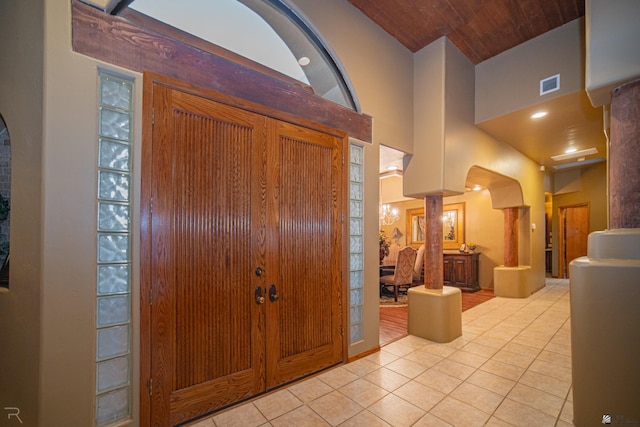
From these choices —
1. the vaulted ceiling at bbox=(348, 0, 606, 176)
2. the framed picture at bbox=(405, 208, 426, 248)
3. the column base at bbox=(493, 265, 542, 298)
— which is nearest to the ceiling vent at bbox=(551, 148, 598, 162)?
the vaulted ceiling at bbox=(348, 0, 606, 176)

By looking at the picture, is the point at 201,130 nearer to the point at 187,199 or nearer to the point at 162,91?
the point at 162,91

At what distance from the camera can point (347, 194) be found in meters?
2.97

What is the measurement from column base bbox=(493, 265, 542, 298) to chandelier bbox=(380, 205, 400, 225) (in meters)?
2.97

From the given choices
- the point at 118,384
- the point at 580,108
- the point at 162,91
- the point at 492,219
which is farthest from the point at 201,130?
the point at 492,219

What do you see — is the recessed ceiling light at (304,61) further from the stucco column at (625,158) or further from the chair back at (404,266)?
the chair back at (404,266)

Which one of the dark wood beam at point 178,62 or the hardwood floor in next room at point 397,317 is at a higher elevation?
the dark wood beam at point 178,62

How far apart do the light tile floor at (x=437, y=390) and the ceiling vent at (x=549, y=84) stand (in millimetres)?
3146

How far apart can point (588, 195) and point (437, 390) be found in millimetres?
8582

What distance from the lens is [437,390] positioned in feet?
A: 7.88

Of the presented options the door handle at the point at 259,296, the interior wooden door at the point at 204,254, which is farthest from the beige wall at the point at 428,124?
the door handle at the point at 259,296

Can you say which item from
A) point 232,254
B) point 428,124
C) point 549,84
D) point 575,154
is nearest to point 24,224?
point 232,254

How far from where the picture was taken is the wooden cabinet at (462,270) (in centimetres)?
677

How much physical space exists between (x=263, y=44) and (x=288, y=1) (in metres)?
0.43

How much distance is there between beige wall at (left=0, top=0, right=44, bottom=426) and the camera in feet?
5.03
